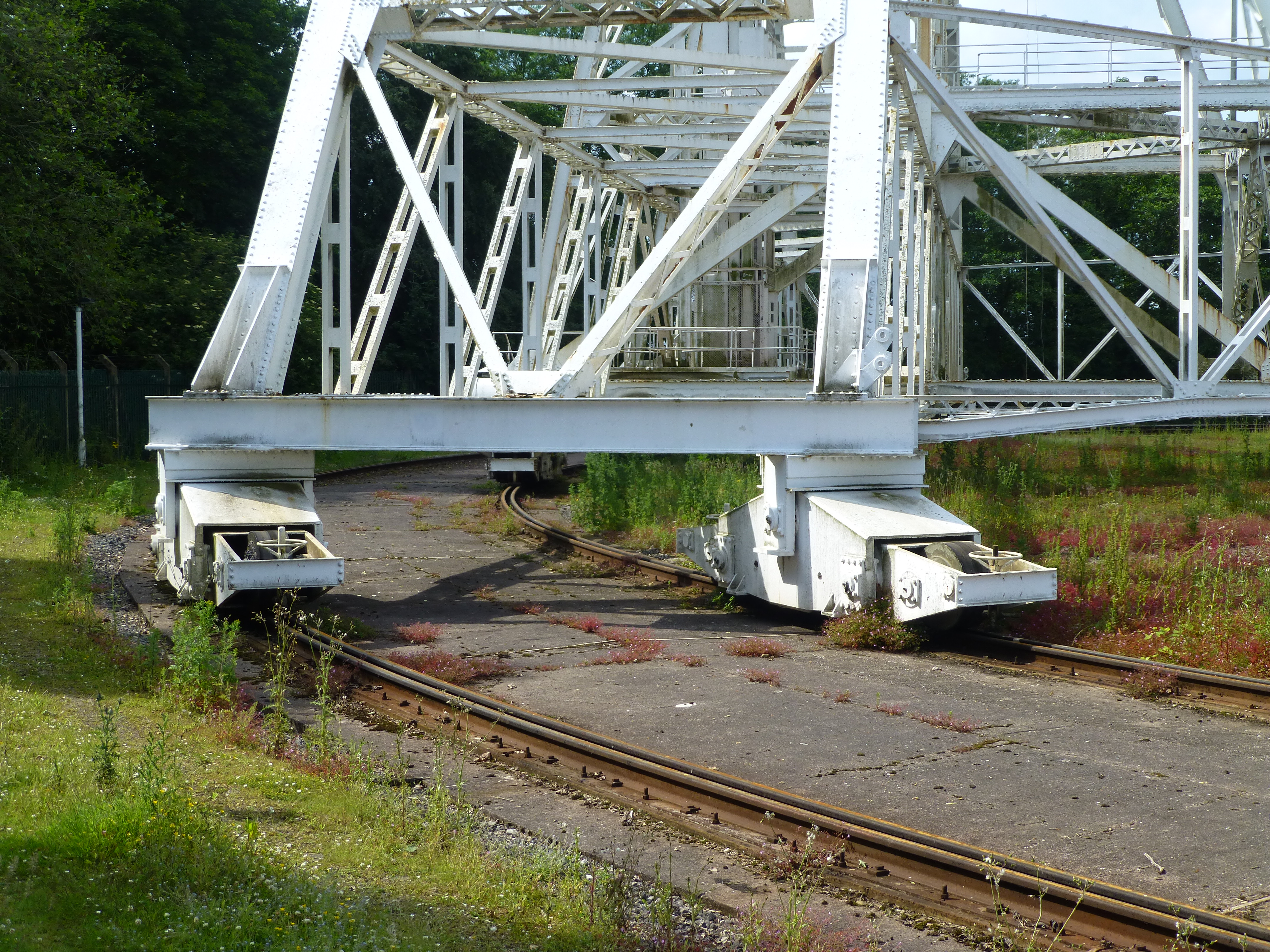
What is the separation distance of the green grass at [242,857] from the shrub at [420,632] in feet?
10.2

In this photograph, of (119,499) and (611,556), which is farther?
(119,499)

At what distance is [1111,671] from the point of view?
904 centimetres

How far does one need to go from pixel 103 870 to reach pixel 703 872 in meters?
2.51

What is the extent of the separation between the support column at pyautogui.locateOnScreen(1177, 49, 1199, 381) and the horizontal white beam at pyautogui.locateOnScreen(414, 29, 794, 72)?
4.90 metres

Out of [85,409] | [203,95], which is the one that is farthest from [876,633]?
[203,95]

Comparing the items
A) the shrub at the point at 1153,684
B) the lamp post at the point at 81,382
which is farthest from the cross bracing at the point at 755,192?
the lamp post at the point at 81,382

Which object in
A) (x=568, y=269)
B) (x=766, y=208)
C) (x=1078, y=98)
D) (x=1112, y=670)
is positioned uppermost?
(x=1078, y=98)

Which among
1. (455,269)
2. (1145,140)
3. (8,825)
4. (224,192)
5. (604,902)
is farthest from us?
(224,192)

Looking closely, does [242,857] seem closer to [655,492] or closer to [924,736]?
[924,736]

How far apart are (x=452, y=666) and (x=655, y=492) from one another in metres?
9.05

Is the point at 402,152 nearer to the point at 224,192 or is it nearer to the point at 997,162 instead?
the point at 997,162

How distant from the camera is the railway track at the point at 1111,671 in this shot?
815 centimetres

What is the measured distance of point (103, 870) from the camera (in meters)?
4.94

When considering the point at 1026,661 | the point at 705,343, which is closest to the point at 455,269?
the point at 1026,661
